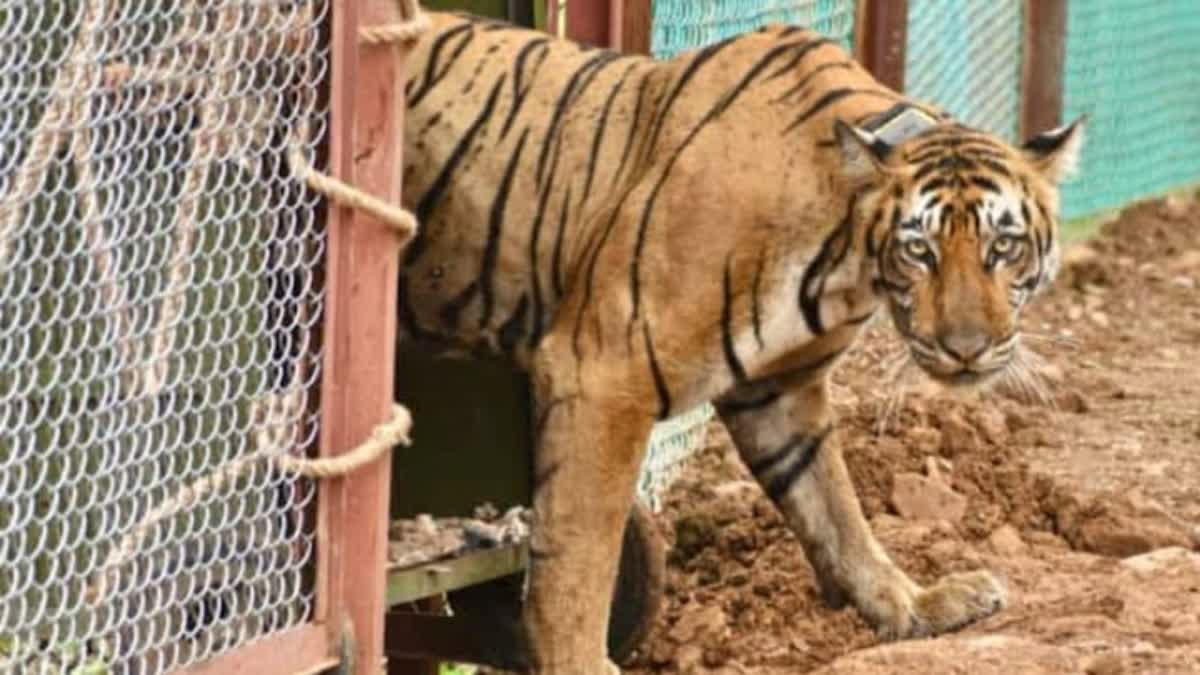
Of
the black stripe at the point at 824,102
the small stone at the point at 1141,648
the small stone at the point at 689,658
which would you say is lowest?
the small stone at the point at 689,658

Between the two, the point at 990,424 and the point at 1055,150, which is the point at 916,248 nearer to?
the point at 1055,150

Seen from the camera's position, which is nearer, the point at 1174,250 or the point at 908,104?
the point at 908,104

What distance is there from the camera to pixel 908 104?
19.5ft

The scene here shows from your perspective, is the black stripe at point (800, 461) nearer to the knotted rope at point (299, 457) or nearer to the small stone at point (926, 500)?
the small stone at point (926, 500)

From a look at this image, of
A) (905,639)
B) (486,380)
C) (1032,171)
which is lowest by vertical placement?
(905,639)

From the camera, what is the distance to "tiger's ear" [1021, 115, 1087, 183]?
5.86 meters

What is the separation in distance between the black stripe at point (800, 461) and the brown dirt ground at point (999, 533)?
27 centimetres

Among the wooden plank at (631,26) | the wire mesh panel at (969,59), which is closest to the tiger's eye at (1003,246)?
the wooden plank at (631,26)

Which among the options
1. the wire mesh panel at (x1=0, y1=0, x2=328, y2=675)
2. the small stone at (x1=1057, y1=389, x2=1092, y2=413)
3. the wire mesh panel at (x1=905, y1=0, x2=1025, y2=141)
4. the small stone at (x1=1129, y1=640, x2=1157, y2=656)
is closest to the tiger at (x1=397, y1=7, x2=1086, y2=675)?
the small stone at (x1=1129, y1=640, x2=1157, y2=656)

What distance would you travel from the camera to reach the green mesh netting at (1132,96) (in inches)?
429

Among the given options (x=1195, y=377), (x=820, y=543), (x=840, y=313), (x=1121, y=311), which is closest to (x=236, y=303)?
(x=840, y=313)

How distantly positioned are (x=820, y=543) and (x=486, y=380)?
0.75 m

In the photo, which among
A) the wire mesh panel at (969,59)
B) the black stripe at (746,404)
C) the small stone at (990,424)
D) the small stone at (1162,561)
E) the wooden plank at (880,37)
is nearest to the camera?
the small stone at (1162,561)

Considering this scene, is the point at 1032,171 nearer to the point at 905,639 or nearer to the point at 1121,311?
the point at 905,639
